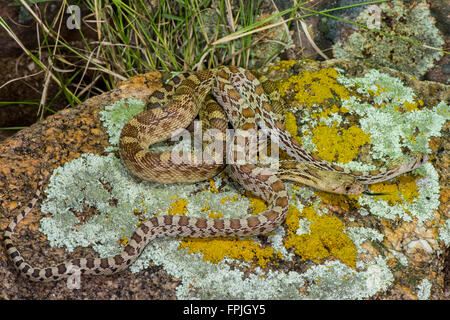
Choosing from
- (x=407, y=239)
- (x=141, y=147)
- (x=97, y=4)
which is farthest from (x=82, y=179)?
(x=407, y=239)

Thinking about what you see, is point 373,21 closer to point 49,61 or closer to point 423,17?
point 423,17

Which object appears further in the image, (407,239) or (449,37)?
(449,37)

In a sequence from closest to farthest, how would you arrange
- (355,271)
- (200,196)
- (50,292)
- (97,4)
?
(50,292), (355,271), (200,196), (97,4)

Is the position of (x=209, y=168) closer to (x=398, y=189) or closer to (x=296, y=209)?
(x=296, y=209)

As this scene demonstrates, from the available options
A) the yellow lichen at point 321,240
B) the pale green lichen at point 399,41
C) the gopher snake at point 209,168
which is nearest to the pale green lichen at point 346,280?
the yellow lichen at point 321,240

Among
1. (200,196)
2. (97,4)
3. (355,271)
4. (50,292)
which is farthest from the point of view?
(97,4)

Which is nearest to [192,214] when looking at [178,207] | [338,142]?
[178,207]

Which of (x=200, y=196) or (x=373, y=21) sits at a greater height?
(x=373, y=21)
